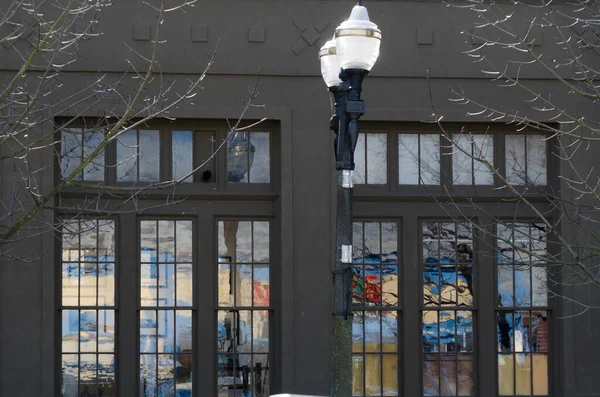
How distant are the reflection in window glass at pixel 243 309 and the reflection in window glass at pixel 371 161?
1.31 m

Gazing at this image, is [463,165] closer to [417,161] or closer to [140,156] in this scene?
[417,161]

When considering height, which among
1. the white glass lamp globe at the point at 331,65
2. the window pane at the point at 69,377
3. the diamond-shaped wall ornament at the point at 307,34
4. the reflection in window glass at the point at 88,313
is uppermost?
the diamond-shaped wall ornament at the point at 307,34

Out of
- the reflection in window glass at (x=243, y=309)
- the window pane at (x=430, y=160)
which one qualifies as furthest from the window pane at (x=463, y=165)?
the reflection in window glass at (x=243, y=309)

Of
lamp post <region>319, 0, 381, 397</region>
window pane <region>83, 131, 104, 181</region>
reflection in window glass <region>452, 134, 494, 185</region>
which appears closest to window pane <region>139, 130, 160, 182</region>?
window pane <region>83, 131, 104, 181</region>

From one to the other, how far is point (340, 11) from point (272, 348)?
13.2 ft

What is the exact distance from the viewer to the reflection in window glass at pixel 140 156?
12062mm

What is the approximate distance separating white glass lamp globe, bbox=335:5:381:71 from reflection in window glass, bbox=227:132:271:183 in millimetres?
3892

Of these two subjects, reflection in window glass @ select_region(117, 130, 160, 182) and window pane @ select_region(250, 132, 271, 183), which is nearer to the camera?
reflection in window glass @ select_region(117, 130, 160, 182)

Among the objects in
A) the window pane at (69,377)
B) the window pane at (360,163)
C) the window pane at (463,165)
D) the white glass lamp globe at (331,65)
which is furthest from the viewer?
the window pane at (463,165)

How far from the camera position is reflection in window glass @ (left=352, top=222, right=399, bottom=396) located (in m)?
12.3

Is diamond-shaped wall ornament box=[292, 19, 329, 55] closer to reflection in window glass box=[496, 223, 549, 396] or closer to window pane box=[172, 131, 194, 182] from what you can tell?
window pane box=[172, 131, 194, 182]

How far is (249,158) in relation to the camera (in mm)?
12305

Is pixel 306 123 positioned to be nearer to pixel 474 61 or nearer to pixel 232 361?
pixel 474 61

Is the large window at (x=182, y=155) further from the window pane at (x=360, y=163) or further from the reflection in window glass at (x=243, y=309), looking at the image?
the window pane at (x=360, y=163)
